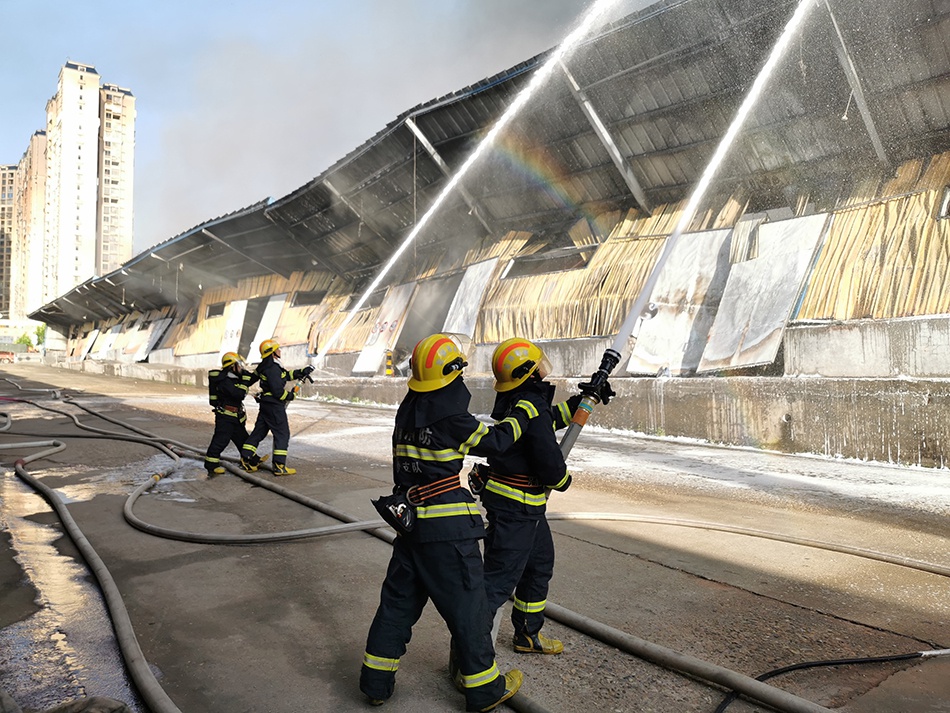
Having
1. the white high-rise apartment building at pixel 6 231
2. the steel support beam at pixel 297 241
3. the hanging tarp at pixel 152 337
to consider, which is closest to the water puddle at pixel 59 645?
the steel support beam at pixel 297 241

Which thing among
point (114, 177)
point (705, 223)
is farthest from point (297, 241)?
point (114, 177)

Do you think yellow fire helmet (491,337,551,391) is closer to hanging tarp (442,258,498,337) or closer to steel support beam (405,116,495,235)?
hanging tarp (442,258,498,337)

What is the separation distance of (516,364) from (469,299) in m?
18.3

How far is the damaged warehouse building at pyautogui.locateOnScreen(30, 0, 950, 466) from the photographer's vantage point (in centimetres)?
1065

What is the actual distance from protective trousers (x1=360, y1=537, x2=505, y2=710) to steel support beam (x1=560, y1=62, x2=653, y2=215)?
51.0ft

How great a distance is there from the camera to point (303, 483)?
25.7 feet

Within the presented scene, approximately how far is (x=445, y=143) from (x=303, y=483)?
15311 millimetres

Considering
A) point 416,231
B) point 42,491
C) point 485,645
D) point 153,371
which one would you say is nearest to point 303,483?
point 42,491

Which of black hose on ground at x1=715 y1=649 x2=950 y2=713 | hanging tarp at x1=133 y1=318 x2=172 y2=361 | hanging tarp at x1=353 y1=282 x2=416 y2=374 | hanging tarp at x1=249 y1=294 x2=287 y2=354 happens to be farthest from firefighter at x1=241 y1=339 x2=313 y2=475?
hanging tarp at x1=133 y1=318 x2=172 y2=361

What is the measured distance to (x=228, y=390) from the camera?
862cm

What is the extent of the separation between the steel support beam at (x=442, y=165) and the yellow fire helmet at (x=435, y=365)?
723 inches

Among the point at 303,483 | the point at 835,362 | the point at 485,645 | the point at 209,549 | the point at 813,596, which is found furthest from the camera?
the point at 835,362

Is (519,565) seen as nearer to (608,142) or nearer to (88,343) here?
(608,142)

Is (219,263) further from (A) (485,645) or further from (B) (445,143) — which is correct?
(A) (485,645)
